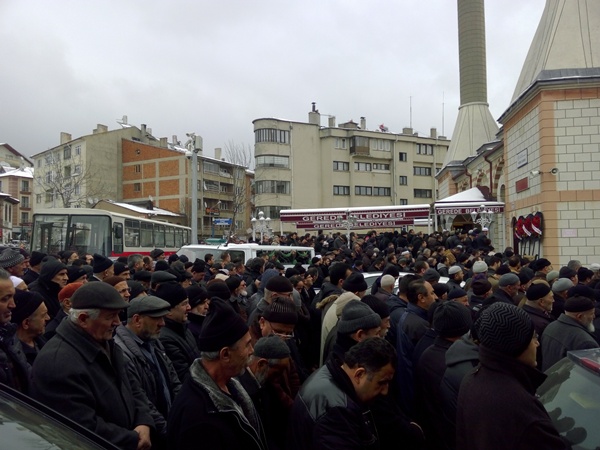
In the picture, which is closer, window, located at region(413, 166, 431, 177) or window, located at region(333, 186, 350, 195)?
window, located at region(333, 186, 350, 195)

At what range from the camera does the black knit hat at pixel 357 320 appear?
12.1ft

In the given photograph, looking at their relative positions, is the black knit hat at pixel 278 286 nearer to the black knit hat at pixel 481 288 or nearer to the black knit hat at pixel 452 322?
the black knit hat at pixel 452 322

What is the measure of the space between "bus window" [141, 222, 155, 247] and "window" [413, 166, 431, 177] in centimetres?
5129

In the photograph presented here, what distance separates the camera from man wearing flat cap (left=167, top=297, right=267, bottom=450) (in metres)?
2.54

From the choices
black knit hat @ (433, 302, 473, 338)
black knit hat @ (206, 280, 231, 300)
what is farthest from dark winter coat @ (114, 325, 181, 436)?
black knit hat @ (433, 302, 473, 338)

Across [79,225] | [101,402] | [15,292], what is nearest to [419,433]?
[101,402]

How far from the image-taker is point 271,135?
197 ft

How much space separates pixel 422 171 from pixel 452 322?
6857cm

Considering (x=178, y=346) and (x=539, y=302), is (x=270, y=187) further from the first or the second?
(x=178, y=346)

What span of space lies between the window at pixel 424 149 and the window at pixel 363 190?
371 inches

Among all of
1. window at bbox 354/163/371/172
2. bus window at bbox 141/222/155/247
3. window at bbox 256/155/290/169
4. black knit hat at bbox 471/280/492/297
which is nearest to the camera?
black knit hat at bbox 471/280/492/297

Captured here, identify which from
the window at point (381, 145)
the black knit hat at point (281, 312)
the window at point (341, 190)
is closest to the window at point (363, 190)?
the window at point (341, 190)

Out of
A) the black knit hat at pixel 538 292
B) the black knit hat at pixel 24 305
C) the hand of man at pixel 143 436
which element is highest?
the black knit hat at pixel 24 305

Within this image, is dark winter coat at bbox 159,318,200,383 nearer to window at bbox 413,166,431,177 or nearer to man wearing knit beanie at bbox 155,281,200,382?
man wearing knit beanie at bbox 155,281,200,382
